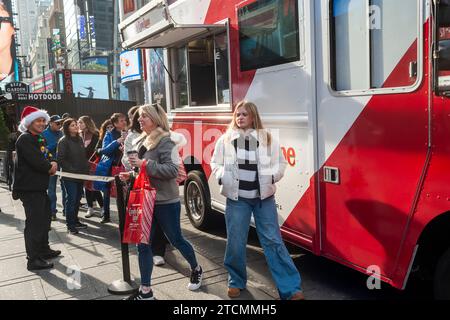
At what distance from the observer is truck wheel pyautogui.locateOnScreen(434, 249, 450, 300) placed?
9.64 ft

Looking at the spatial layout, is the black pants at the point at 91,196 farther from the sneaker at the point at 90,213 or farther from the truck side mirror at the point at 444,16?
the truck side mirror at the point at 444,16

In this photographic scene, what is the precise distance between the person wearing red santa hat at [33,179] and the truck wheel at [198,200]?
1.81m

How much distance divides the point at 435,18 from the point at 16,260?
4.90 meters

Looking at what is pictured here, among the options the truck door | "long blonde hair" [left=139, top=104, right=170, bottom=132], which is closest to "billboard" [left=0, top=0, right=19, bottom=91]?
"long blonde hair" [left=139, top=104, right=170, bottom=132]

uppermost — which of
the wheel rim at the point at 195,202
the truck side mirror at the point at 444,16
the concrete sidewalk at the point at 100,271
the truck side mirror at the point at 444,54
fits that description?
the truck side mirror at the point at 444,16

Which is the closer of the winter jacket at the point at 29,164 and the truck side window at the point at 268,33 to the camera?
the truck side window at the point at 268,33

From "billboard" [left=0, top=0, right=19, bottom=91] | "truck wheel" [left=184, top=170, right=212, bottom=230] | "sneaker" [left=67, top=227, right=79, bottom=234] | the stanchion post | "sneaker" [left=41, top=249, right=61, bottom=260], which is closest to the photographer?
the stanchion post

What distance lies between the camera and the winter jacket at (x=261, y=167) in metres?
3.57

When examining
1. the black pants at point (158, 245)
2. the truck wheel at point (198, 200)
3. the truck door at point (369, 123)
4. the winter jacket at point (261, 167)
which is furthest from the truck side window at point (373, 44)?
the truck wheel at point (198, 200)

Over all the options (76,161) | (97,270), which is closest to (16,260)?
(97,270)

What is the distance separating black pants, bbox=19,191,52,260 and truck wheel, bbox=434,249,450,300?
3889 millimetres

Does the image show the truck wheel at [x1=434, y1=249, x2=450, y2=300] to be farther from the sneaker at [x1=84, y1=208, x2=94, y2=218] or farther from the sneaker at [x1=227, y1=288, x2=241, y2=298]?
the sneaker at [x1=84, y1=208, x2=94, y2=218]
